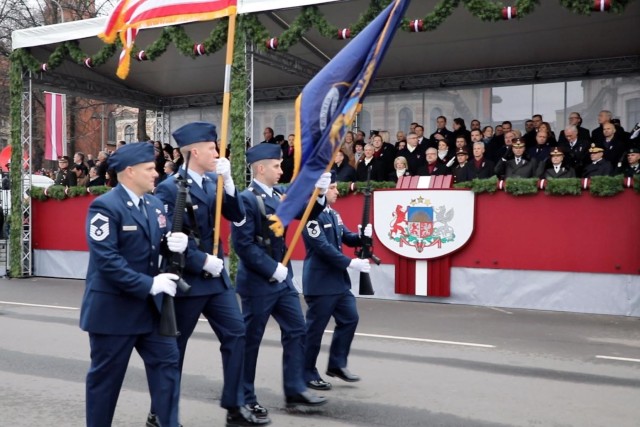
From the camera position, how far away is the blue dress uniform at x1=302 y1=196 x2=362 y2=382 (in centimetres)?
600

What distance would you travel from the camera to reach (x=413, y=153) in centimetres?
1302

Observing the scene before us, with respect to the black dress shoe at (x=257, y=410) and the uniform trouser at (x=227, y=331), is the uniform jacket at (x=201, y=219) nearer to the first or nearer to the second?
→ the uniform trouser at (x=227, y=331)

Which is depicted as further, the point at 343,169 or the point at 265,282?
the point at 343,169

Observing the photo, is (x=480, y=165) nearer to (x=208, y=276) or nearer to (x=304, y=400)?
(x=304, y=400)

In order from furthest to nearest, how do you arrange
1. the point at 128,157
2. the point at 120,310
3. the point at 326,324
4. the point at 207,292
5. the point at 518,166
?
the point at 518,166 < the point at 326,324 < the point at 207,292 < the point at 128,157 < the point at 120,310

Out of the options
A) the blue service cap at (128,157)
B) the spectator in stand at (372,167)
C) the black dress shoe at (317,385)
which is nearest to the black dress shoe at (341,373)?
the black dress shoe at (317,385)

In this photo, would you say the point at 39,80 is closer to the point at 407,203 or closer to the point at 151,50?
the point at 151,50

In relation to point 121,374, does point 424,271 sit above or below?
below

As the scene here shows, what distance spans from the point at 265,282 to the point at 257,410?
36.3 inches

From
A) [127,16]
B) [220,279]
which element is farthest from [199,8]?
[220,279]

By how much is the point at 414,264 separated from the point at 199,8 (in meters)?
6.13

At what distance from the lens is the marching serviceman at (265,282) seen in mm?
5281

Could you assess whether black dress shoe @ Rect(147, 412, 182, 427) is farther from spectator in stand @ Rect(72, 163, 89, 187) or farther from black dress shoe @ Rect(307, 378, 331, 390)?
spectator in stand @ Rect(72, 163, 89, 187)

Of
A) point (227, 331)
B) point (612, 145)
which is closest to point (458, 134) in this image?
point (612, 145)
